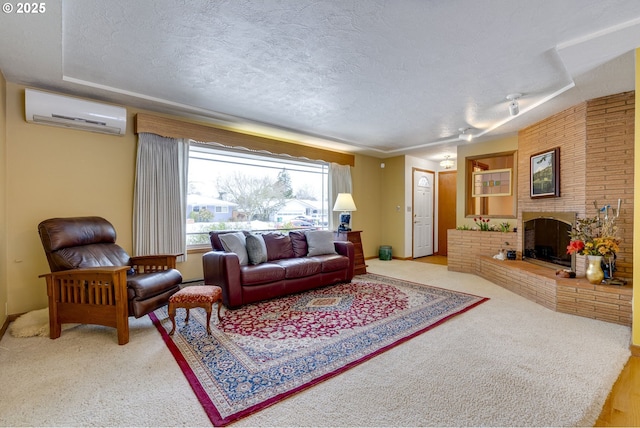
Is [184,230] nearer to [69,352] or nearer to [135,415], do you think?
[69,352]

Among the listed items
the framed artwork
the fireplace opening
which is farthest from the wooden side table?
the framed artwork

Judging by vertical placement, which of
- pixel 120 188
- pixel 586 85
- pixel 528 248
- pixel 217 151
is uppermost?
pixel 586 85

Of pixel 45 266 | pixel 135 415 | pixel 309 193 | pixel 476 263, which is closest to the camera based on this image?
pixel 135 415

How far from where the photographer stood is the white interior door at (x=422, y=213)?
711 centimetres

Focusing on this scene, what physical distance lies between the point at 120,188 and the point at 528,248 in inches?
240

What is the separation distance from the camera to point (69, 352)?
7.75ft

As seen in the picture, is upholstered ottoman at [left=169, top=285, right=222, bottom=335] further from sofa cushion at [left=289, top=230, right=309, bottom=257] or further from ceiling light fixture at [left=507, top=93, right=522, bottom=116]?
ceiling light fixture at [left=507, top=93, right=522, bottom=116]

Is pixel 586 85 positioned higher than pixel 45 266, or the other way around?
pixel 586 85

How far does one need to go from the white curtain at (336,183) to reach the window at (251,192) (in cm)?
14

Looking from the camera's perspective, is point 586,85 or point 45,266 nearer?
point 586,85

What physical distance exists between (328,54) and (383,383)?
8.62 ft

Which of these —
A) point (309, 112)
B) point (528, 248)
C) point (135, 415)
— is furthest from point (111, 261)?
point (528, 248)

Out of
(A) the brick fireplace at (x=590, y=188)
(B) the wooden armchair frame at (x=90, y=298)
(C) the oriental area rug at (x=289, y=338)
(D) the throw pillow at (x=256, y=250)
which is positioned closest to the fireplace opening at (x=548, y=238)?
(A) the brick fireplace at (x=590, y=188)

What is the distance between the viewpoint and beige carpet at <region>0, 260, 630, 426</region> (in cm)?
163
